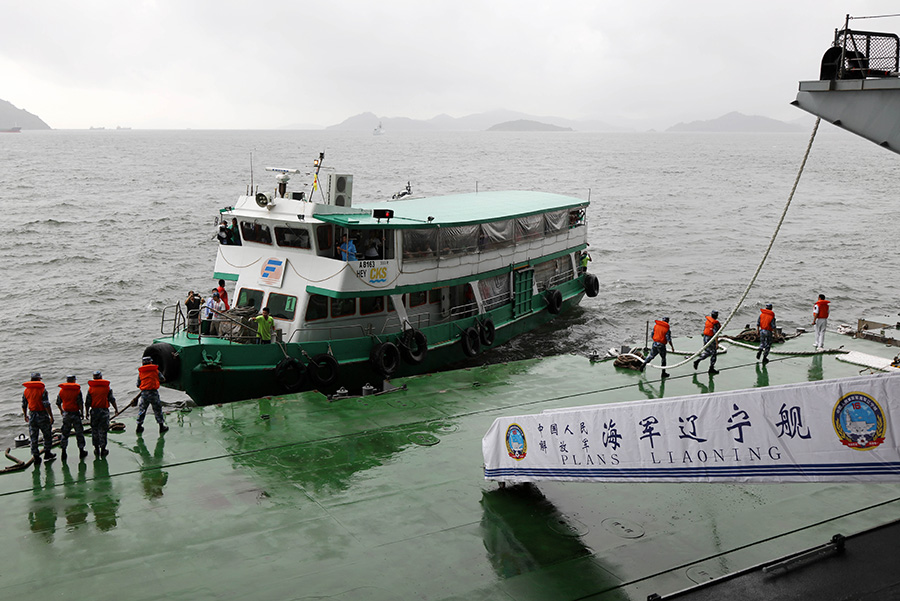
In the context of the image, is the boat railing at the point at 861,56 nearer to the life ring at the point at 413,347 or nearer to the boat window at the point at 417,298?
the life ring at the point at 413,347

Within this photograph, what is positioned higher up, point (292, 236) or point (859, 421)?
point (292, 236)

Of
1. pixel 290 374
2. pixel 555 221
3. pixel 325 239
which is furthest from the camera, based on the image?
pixel 555 221

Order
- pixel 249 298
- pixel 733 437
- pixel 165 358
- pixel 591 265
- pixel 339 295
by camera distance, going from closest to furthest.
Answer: pixel 733 437, pixel 165 358, pixel 339 295, pixel 249 298, pixel 591 265

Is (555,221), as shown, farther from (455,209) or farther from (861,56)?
(861,56)

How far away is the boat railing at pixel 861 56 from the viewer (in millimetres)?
8336

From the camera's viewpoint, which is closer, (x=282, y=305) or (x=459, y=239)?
(x=282, y=305)

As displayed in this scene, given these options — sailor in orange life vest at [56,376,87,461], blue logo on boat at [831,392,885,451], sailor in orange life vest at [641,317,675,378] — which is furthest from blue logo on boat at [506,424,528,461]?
sailor in orange life vest at [641,317,675,378]

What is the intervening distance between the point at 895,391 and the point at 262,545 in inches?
292

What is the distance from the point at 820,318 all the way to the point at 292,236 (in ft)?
42.0

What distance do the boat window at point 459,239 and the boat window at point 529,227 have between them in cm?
225

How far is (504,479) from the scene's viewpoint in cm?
1123

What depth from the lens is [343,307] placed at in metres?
18.5

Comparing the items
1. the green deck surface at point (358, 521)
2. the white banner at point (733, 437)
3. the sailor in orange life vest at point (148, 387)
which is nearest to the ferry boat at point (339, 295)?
→ the green deck surface at point (358, 521)

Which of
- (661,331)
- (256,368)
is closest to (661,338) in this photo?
(661,331)
